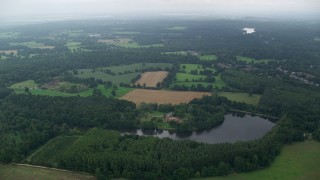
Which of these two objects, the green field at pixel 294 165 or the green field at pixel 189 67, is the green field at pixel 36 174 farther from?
the green field at pixel 189 67

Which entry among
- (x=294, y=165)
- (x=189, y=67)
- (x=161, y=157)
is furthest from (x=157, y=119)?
(x=189, y=67)

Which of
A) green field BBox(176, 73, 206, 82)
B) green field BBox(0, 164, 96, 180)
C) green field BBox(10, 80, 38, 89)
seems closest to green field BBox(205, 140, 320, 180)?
green field BBox(0, 164, 96, 180)

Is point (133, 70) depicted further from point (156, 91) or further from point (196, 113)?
point (196, 113)

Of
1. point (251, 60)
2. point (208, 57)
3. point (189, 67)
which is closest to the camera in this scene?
point (189, 67)

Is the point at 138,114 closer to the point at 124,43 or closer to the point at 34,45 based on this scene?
the point at 124,43

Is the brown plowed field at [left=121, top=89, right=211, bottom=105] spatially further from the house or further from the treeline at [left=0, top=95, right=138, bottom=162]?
the house

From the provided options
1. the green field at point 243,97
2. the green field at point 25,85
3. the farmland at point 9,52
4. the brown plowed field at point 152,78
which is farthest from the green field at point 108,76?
the farmland at point 9,52
